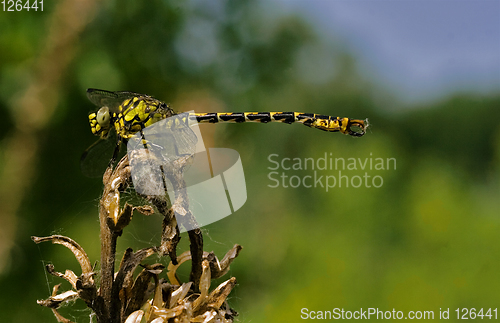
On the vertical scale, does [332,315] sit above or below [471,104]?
below

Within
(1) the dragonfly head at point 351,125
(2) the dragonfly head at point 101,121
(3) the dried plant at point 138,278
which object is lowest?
(3) the dried plant at point 138,278

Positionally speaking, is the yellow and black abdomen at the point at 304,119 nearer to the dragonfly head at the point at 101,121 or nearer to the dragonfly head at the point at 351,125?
the dragonfly head at the point at 351,125

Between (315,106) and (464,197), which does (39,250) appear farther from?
(464,197)

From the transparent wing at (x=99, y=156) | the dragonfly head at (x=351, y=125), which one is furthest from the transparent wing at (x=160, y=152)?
the dragonfly head at (x=351, y=125)

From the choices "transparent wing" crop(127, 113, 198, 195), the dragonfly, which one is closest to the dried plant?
"transparent wing" crop(127, 113, 198, 195)

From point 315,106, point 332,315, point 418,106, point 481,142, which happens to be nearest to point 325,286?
point 332,315

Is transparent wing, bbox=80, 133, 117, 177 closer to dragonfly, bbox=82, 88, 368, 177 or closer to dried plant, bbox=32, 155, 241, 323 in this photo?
dragonfly, bbox=82, 88, 368, 177
